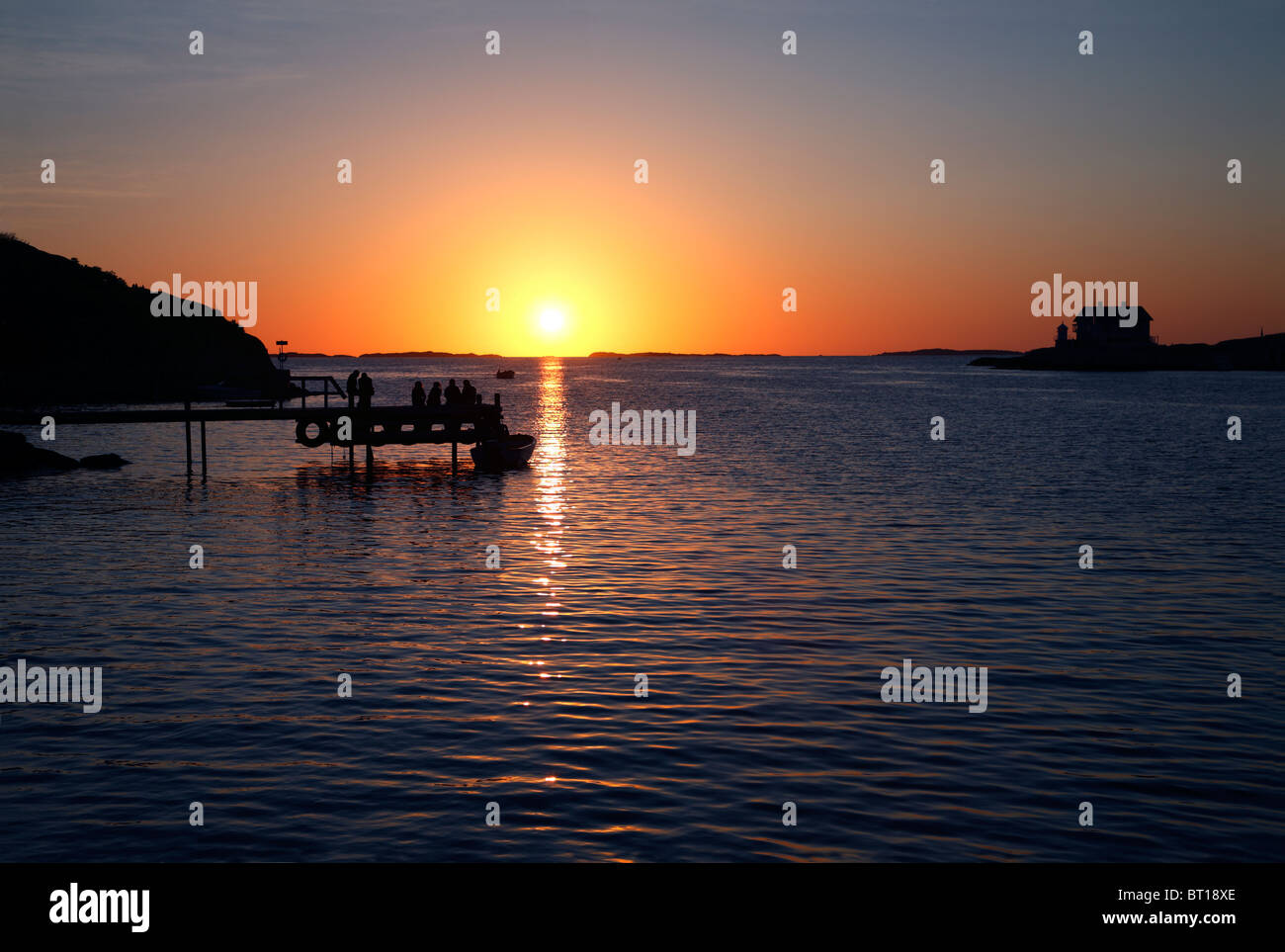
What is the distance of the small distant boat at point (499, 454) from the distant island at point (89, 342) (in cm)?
6000

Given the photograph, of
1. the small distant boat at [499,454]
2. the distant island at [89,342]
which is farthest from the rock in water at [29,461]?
the distant island at [89,342]

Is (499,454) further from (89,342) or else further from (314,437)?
(89,342)

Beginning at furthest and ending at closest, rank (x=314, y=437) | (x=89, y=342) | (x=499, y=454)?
(x=89, y=342) < (x=314, y=437) < (x=499, y=454)

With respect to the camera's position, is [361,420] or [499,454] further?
[499,454]

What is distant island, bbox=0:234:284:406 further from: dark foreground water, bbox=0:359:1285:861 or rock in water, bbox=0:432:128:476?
dark foreground water, bbox=0:359:1285:861

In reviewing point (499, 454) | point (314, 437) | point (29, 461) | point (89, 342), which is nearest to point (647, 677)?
point (499, 454)

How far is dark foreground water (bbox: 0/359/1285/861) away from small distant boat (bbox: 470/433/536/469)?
13404 mm

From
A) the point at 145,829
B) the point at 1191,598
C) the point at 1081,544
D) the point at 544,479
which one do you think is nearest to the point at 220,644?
the point at 145,829

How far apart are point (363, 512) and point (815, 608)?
869 inches

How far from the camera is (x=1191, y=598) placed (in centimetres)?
2322

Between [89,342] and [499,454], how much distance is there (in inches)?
3935

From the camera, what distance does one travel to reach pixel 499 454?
5478 cm

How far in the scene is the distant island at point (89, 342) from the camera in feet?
378
